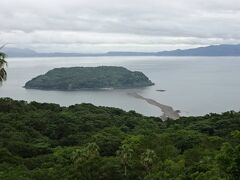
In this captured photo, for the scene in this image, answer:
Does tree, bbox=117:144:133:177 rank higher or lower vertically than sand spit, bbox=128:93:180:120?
higher

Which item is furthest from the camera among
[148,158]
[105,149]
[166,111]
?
[166,111]

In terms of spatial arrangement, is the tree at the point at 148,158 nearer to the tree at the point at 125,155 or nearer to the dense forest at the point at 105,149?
the dense forest at the point at 105,149

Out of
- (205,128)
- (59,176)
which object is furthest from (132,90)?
(59,176)

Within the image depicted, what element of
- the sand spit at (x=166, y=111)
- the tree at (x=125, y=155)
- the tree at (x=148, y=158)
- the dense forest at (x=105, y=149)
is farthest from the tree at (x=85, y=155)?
the sand spit at (x=166, y=111)

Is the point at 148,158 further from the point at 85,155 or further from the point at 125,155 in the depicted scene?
the point at 85,155

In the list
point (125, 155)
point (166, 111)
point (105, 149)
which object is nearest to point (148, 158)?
point (125, 155)

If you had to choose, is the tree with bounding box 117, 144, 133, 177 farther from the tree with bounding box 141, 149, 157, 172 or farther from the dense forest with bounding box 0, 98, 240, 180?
the tree with bounding box 141, 149, 157, 172

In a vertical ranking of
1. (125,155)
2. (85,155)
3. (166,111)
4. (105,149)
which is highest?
(85,155)

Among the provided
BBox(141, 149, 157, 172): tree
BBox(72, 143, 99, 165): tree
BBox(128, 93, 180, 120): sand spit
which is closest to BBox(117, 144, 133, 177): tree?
BBox(141, 149, 157, 172): tree
